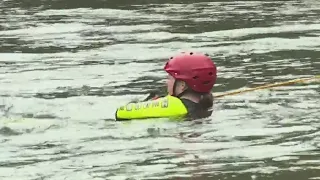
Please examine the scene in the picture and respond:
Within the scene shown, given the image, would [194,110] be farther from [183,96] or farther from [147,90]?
[147,90]

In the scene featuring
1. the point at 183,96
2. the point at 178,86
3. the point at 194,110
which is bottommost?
the point at 194,110

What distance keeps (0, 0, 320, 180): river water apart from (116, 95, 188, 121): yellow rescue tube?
0.48ft

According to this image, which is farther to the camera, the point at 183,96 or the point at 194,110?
the point at 183,96

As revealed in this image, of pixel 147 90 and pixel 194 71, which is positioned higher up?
pixel 194 71

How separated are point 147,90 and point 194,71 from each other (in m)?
2.05

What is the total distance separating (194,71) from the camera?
9977mm

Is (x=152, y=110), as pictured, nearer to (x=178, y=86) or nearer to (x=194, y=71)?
(x=178, y=86)

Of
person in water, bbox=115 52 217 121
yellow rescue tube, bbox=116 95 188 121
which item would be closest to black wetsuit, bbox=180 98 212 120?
person in water, bbox=115 52 217 121

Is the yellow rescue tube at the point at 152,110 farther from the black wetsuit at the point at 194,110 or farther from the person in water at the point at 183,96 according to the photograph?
the black wetsuit at the point at 194,110

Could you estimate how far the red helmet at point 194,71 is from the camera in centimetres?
995

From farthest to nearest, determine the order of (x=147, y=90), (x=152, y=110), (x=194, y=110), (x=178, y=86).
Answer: (x=147, y=90), (x=178, y=86), (x=194, y=110), (x=152, y=110)

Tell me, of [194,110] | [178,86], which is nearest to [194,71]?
[178,86]

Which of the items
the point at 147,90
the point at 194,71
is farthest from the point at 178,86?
the point at 147,90

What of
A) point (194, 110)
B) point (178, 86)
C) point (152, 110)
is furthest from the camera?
point (178, 86)
